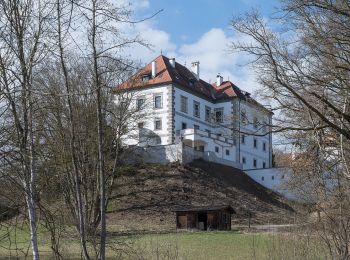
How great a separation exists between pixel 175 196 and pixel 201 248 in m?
22.0

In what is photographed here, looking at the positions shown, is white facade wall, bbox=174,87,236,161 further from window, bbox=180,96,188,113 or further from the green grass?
the green grass

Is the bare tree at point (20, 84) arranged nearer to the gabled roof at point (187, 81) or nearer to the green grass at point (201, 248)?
the green grass at point (201, 248)

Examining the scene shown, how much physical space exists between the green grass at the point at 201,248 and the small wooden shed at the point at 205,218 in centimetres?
548

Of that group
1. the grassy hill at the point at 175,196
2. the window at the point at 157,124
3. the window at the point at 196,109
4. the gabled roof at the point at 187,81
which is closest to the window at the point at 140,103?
the grassy hill at the point at 175,196

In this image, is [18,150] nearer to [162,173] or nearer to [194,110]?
[162,173]

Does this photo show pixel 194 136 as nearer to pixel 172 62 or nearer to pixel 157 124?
pixel 157 124

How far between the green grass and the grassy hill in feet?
→ 35.1

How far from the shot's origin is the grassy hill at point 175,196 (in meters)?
39.0

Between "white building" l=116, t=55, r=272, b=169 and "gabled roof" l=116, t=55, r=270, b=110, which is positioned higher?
"gabled roof" l=116, t=55, r=270, b=110

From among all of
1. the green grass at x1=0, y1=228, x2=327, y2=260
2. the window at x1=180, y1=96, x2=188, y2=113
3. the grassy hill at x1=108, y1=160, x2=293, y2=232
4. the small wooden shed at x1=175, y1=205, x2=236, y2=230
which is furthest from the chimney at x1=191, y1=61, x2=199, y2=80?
the green grass at x1=0, y1=228, x2=327, y2=260

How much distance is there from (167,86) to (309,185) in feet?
147

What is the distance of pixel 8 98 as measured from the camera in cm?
576

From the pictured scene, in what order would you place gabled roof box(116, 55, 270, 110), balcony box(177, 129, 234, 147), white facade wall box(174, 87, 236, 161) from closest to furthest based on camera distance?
1. balcony box(177, 129, 234, 147)
2. white facade wall box(174, 87, 236, 161)
3. gabled roof box(116, 55, 270, 110)

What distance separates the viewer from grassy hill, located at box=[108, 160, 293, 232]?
39.0 metres
